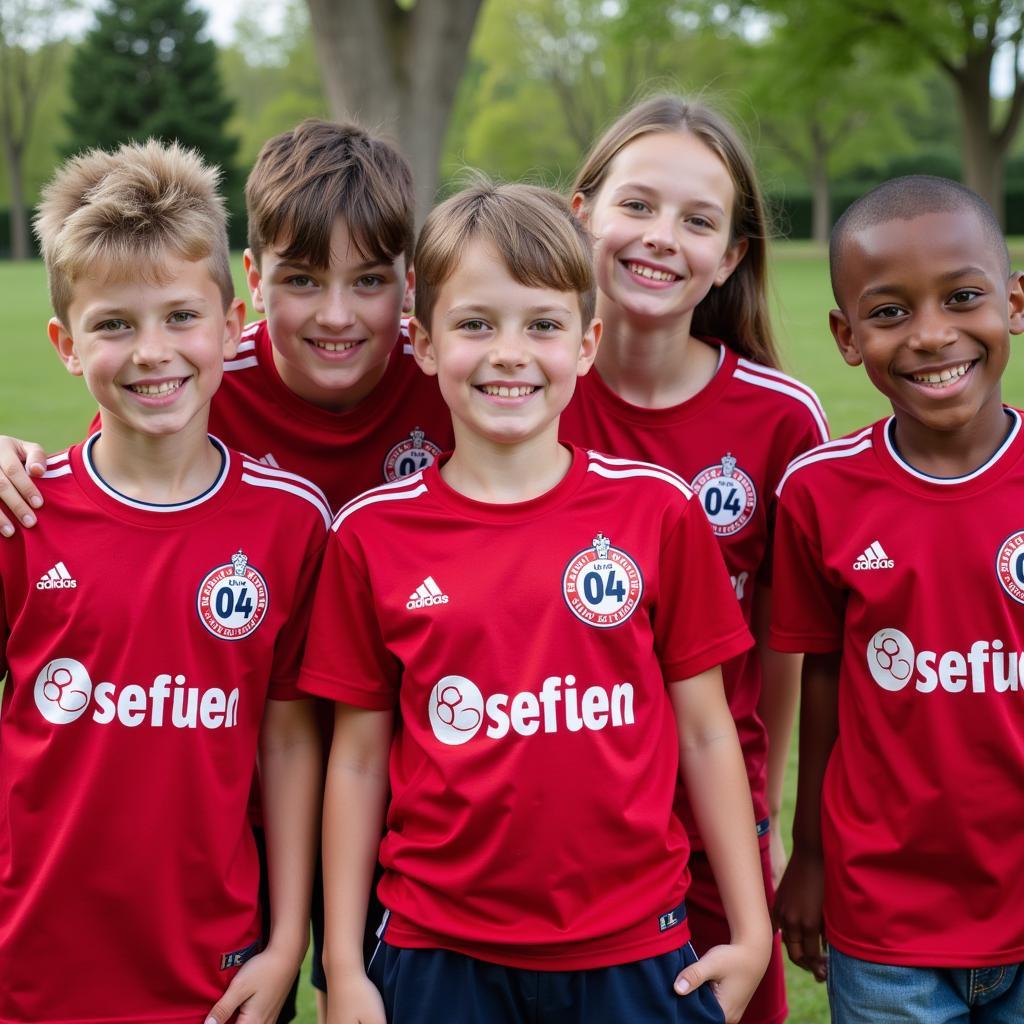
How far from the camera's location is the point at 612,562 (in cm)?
213

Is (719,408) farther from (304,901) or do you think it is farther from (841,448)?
(304,901)

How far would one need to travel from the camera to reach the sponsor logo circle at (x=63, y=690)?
2.10 meters

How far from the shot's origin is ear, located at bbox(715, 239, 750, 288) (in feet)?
9.34

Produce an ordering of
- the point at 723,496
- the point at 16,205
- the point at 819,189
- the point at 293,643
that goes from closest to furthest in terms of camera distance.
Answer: the point at 293,643 → the point at 723,496 → the point at 819,189 → the point at 16,205

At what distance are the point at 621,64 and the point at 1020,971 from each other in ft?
162

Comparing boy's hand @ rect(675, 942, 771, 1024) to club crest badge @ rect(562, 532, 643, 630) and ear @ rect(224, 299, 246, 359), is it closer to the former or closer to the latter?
club crest badge @ rect(562, 532, 643, 630)

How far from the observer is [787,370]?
298cm

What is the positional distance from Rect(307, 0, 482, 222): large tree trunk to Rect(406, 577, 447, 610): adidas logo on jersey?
9.91 meters

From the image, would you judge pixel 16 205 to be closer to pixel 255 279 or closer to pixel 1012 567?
pixel 255 279

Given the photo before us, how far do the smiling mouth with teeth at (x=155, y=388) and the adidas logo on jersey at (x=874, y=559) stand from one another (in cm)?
124

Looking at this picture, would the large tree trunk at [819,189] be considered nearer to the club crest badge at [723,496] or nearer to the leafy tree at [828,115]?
the leafy tree at [828,115]

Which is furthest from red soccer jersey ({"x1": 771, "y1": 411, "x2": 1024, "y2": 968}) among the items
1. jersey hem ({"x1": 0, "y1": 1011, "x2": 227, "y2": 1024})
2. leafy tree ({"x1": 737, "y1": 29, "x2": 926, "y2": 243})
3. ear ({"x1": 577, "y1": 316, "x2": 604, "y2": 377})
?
leafy tree ({"x1": 737, "y1": 29, "x2": 926, "y2": 243})

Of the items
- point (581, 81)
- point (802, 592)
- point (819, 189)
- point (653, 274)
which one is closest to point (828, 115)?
point (819, 189)

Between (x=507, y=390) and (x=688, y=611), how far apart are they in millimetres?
498
